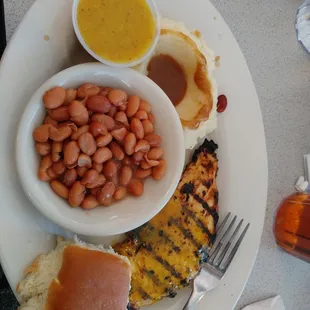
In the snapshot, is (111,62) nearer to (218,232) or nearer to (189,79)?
(189,79)

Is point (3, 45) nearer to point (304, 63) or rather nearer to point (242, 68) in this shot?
point (242, 68)

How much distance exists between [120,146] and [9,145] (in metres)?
0.30

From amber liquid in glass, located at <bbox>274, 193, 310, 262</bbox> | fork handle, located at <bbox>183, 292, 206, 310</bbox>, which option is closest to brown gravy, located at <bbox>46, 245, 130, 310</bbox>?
fork handle, located at <bbox>183, 292, 206, 310</bbox>

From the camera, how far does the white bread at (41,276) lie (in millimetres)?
1197

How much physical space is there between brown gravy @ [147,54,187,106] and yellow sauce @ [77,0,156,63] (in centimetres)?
15

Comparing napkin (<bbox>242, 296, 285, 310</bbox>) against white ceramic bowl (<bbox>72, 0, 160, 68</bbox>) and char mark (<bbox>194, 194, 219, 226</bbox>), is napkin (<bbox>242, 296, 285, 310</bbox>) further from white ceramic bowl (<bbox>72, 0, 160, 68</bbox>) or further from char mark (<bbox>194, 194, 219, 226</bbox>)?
white ceramic bowl (<bbox>72, 0, 160, 68</bbox>)

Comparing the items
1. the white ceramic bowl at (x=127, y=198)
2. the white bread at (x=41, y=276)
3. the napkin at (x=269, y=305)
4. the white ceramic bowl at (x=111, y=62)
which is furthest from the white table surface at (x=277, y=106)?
the white bread at (x=41, y=276)

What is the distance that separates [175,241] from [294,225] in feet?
1.69

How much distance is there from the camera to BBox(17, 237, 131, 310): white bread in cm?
120

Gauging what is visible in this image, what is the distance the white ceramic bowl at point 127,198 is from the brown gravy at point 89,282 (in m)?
0.07

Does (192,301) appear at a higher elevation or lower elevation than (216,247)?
lower

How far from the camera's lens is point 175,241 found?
1390 mm

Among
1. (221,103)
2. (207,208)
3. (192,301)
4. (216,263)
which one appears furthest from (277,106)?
(192,301)

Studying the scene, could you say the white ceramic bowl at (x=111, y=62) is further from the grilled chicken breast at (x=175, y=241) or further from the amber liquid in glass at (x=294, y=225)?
the amber liquid in glass at (x=294, y=225)
